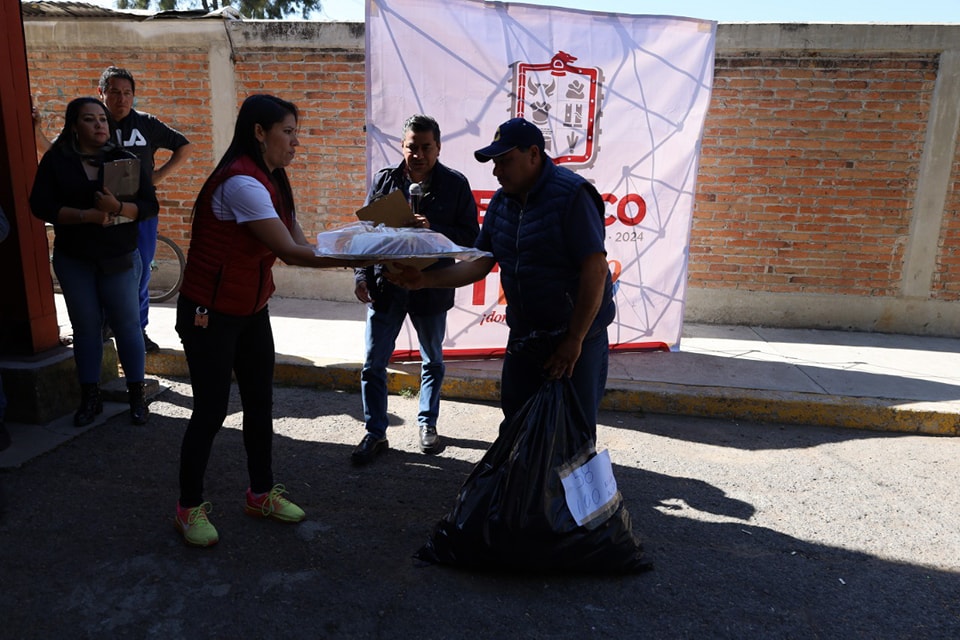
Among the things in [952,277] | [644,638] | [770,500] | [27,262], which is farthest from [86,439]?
[952,277]

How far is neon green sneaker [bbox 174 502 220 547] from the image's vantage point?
296cm

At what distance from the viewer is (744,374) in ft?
17.6

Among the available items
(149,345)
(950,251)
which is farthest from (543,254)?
(950,251)

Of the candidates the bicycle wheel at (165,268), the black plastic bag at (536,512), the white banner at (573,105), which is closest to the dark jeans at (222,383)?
the black plastic bag at (536,512)

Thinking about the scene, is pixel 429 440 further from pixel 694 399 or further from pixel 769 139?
pixel 769 139

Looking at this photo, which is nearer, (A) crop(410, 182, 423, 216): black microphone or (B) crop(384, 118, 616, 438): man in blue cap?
(B) crop(384, 118, 616, 438): man in blue cap

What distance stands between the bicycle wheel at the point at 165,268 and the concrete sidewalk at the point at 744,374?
72 cm

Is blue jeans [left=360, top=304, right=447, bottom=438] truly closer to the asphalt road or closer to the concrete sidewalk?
the asphalt road

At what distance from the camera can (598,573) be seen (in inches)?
113

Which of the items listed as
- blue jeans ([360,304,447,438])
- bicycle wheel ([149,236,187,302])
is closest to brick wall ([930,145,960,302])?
blue jeans ([360,304,447,438])

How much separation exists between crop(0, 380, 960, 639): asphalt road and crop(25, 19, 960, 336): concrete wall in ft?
8.41

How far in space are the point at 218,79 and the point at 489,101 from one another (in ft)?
10.2

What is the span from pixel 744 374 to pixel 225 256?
13.3 feet

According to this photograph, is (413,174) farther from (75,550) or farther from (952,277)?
(952,277)
